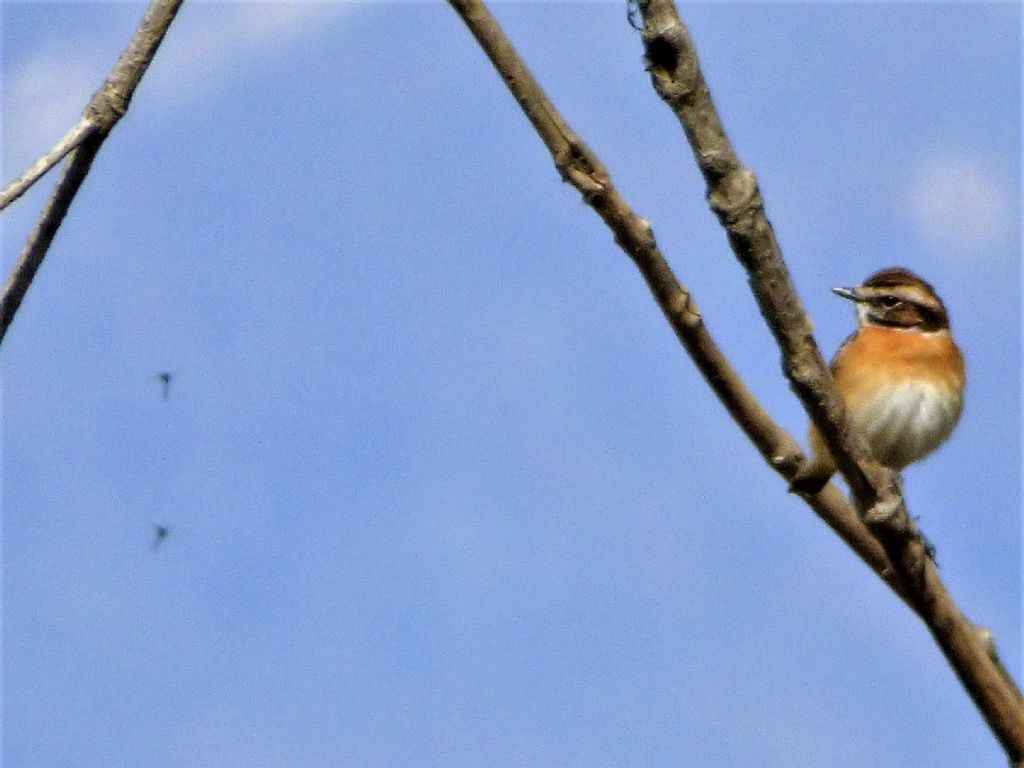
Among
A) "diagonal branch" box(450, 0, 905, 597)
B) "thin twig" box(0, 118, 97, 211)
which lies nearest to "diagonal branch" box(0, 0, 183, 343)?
"thin twig" box(0, 118, 97, 211)

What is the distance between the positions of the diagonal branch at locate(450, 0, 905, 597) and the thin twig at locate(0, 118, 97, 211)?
1.28 m

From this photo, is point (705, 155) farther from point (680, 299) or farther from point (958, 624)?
point (958, 624)

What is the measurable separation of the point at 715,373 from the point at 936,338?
16.2 ft

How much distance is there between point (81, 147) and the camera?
4668mm

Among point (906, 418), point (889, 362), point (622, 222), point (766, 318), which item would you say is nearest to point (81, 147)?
point (622, 222)

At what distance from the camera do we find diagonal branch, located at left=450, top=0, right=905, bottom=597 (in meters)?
4.26

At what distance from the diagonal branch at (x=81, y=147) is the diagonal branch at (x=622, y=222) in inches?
45.8

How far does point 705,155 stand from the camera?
4.11 metres

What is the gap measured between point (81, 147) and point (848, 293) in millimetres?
5779

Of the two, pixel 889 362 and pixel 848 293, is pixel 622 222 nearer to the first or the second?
pixel 889 362

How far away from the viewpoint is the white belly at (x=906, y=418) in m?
8.88

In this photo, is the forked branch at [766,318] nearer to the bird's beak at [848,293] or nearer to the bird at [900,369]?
the bird at [900,369]

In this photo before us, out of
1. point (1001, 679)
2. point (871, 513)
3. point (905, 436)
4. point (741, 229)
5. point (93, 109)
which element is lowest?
point (1001, 679)

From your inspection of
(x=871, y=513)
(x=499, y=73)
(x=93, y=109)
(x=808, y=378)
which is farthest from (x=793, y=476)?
(x=93, y=109)
